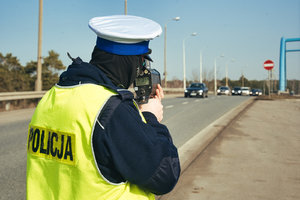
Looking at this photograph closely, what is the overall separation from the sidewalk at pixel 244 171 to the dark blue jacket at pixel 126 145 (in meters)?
2.33

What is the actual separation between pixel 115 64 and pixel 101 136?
1.32 feet

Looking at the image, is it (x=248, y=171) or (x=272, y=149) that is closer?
(x=248, y=171)

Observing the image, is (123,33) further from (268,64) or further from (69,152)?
(268,64)

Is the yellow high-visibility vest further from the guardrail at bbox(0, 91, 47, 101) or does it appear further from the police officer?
the guardrail at bbox(0, 91, 47, 101)

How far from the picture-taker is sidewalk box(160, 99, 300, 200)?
11.8ft

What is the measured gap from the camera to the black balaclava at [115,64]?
4.75 ft

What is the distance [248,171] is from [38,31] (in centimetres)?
1653

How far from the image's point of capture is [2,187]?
4.02 m

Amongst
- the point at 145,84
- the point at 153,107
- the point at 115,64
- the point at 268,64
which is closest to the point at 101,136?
the point at 115,64

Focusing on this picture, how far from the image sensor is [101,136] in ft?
3.93

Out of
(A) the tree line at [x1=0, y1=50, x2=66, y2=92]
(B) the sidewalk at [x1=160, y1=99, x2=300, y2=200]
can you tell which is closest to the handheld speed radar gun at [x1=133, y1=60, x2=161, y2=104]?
(B) the sidewalk at [x1=160, y1=99, x2=300, y2=200]

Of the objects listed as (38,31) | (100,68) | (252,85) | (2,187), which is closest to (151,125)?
(100,68)

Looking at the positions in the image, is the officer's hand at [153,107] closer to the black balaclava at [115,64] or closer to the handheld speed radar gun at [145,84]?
the handheld speed radar gun at [145,84]

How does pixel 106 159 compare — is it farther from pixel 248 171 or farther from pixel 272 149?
pixel 272 149
